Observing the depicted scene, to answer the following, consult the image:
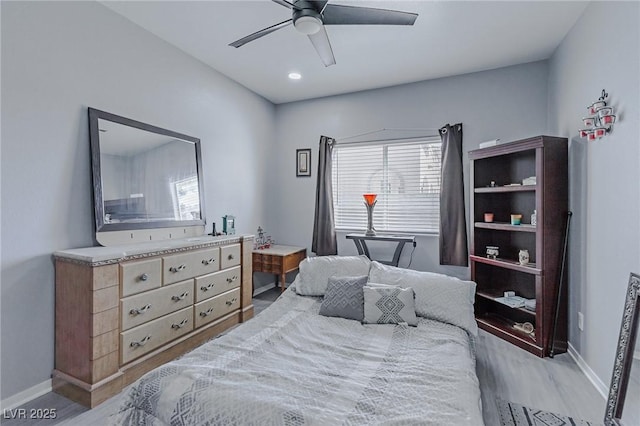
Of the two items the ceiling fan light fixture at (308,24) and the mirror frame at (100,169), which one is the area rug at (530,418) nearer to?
the ceiling fan light fixture at (308,24)

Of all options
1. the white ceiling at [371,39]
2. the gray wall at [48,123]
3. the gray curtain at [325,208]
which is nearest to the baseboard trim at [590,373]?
the gray curtain at [325,208]

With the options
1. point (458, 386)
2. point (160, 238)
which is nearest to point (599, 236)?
point (458, 386)

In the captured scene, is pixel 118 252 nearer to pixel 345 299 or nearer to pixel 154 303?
pixel 154 303

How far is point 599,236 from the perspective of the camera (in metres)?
2.22

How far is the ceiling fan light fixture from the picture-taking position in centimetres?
191

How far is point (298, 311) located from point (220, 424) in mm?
1142

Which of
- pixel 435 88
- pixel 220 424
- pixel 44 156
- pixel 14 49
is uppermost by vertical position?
pixel 435 88

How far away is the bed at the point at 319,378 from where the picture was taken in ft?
4.04

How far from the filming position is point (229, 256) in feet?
10.4

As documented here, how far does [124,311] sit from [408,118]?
11.9ft

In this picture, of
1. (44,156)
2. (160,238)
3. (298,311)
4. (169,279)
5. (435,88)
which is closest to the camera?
(44,156)

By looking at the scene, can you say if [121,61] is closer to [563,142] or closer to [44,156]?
[44,156]

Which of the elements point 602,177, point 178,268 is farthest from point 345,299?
point 602,177

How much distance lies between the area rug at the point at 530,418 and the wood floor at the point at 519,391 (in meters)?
0.05
